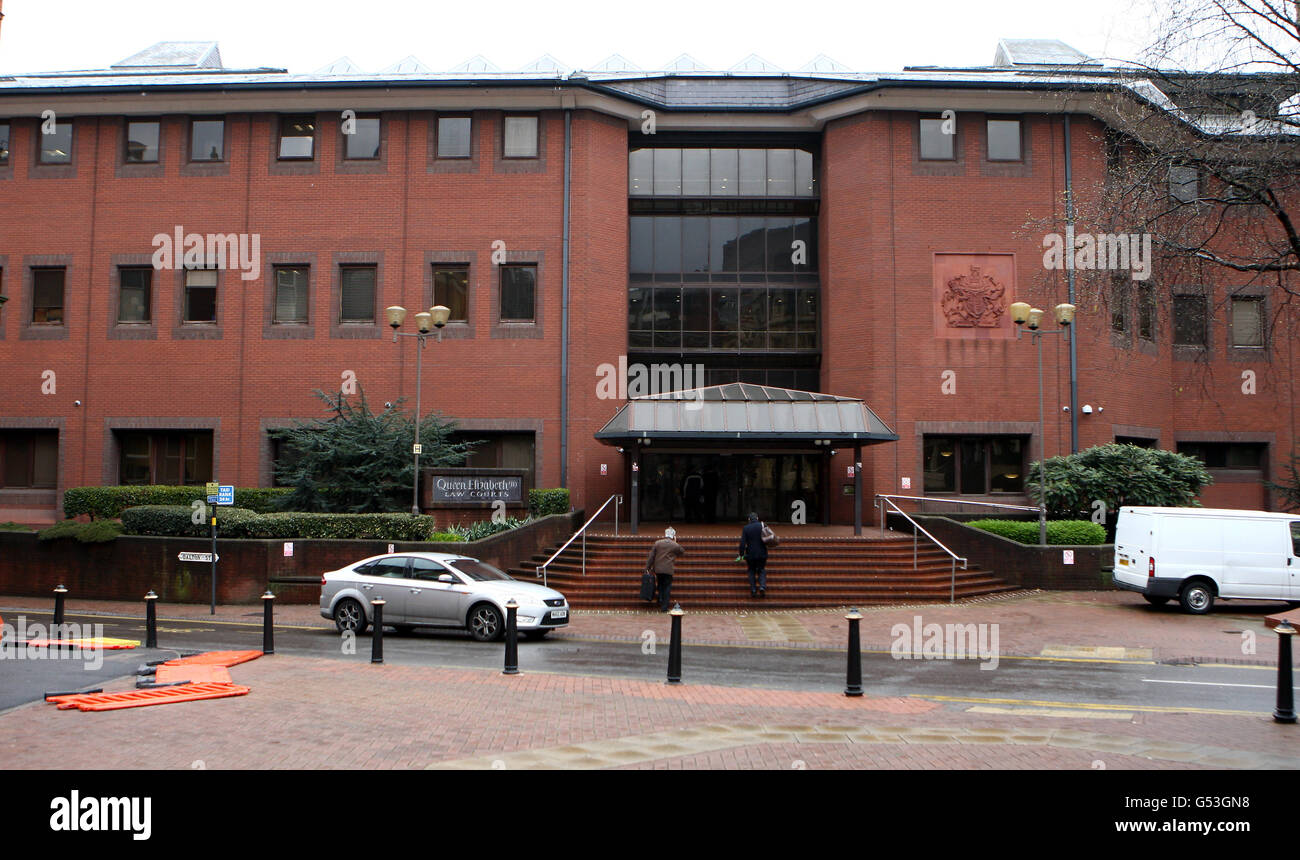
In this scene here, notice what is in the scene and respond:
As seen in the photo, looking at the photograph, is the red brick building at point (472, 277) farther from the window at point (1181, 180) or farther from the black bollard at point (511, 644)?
the window at point (1181, 180)

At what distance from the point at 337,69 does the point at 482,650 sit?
25.1 metres

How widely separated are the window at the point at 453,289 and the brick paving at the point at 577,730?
17.2 m

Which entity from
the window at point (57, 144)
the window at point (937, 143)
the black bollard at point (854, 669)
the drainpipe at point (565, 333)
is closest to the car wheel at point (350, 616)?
the black bollard at point (854, 669)

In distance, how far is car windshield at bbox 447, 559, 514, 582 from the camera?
53.8 feet

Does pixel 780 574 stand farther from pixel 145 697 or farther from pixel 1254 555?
pixel 145 697

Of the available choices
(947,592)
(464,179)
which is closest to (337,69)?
(464,179)

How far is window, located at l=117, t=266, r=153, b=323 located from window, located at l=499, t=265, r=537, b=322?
10856 mm

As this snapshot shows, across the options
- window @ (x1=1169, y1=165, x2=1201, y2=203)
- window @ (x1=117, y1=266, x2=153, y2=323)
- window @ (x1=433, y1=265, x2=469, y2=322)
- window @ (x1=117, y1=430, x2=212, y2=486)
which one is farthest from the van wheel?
window @ (x1=117, y1=266, x2=153, y2=323)

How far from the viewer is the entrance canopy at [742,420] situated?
24.1m

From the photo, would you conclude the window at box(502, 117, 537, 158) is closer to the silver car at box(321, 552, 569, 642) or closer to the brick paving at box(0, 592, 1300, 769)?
the silver car at box(321, 552, 569, 642)

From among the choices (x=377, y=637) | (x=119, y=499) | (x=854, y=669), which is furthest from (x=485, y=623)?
(x=119, y=499)

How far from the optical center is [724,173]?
31938 mm

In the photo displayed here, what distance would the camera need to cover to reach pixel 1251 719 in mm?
9914

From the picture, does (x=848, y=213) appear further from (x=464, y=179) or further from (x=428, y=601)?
(x=428, y=601)
